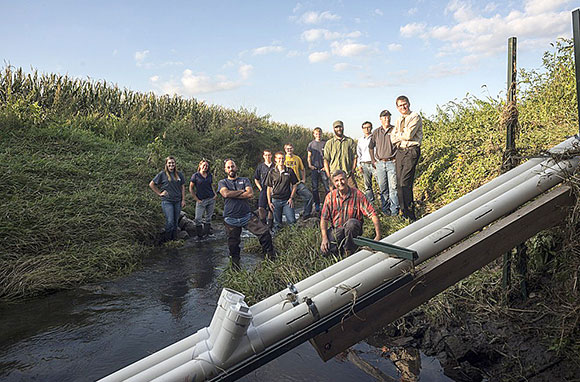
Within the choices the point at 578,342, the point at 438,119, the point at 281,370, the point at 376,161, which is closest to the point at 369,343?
the point at 281,370

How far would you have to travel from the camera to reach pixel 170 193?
8828mm

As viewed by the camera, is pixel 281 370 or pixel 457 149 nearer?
pixel 281 370

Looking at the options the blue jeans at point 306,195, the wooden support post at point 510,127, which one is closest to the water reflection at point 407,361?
the wooden support post at point 510,127

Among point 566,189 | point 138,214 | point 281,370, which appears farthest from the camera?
point 138,214

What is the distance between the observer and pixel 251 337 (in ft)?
6.47

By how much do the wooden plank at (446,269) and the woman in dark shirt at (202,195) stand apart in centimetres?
746

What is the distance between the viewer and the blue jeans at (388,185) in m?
7.51

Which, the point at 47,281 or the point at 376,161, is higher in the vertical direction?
the point at 376,161

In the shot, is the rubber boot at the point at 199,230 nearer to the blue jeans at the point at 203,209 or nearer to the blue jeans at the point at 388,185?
the blue jeans at the point at 203,209

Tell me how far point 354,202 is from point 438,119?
179 inches

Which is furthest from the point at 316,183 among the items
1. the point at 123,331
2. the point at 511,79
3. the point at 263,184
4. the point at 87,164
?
the point at 511,79

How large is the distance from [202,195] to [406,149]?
480cm

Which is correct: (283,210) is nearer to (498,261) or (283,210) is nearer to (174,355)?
(498,261)

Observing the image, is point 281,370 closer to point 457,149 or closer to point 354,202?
point 354,202
